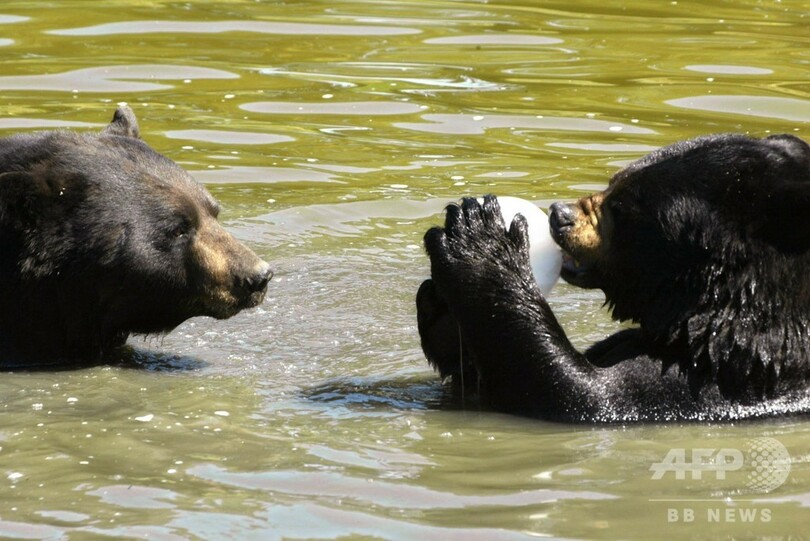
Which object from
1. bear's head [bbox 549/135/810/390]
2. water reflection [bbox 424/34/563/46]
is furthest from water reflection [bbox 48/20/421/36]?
bear's head [bbox 549/135/810/390]

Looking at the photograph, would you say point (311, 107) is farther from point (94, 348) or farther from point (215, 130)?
point (94, 348)

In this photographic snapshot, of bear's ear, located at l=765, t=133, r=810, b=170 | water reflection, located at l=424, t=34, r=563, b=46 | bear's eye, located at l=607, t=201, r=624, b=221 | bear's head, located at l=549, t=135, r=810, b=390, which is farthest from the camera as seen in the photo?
water reflection, located at l=424, t=34, r=563, b=46

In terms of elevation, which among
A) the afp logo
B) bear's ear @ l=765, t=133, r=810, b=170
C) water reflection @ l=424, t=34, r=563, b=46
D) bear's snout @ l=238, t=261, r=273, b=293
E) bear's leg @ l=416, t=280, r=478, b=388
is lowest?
the afp logo

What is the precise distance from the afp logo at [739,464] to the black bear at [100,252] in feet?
9.03

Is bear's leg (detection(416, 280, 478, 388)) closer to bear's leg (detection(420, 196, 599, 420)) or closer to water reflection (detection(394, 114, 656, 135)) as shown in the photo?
bear's leg (detection(420, 196, 599, 420))

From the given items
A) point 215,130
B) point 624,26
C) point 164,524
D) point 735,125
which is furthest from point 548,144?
point 164,524

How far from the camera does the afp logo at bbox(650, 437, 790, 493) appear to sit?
6082 millimetres

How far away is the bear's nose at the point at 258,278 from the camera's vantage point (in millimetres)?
8086

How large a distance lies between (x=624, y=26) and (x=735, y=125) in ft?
14.6

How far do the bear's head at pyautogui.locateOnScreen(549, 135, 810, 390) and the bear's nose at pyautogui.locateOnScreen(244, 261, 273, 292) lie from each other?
6.06 feet

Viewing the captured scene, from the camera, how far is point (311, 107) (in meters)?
14.4

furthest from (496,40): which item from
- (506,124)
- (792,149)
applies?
(792,149)

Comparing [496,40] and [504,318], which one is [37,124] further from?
[504,318]

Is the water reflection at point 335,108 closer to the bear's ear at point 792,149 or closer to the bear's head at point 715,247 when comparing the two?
the bear's head at point 715,247
